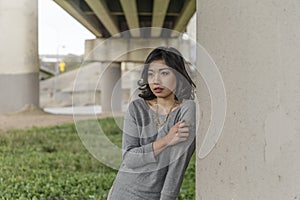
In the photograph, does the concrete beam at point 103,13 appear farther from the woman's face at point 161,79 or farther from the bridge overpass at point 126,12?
the woman's face at point 161,79

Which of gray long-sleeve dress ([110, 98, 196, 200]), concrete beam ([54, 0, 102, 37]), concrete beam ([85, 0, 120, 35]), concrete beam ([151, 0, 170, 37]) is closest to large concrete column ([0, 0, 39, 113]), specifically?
concrete beam ([54, 0, 102, 37])

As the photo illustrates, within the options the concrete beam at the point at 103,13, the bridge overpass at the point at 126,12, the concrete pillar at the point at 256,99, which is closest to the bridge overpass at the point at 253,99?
the concrete pillar at the point at 256,99

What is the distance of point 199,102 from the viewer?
282 centimetres

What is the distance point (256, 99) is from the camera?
7.32 ft

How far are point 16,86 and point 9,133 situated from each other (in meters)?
5.64

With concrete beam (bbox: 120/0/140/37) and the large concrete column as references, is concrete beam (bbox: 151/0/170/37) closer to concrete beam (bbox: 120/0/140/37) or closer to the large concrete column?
concrete beam (bbox: 120/0/140/37)

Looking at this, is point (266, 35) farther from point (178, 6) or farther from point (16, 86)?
point (16, 86)

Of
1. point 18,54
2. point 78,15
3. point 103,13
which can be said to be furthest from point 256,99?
point 18,54

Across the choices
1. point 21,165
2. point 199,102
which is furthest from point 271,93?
point 21,165

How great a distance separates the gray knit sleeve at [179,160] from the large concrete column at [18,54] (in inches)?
727

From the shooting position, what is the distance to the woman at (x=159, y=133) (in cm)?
257

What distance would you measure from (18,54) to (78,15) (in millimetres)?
3423

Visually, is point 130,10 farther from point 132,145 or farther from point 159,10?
point 132,145

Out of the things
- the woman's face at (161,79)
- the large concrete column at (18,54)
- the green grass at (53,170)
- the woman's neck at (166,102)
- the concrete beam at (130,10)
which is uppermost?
the concrete beam at (130,10)
